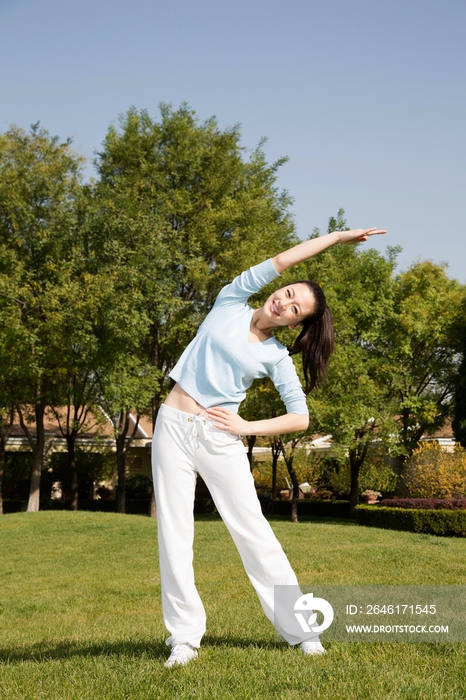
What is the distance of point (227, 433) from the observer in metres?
3.92

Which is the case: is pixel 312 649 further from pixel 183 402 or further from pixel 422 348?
pixel 422 348

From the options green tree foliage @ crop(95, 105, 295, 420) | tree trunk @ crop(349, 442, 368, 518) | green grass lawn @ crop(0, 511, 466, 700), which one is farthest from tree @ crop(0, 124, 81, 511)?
tree trunk @ crop(349, 442, 368, 518)

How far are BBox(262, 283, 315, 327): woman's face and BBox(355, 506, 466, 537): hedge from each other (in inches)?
557

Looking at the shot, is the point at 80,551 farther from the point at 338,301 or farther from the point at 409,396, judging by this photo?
the point at 409,396

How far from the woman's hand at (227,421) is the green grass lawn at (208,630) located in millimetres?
1242

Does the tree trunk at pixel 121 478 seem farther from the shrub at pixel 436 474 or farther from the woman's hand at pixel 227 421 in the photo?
the woman's hand at pixel 227 421

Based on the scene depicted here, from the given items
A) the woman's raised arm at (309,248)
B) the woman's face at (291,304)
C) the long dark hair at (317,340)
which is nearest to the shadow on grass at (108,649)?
the long dark hair at (317,340)

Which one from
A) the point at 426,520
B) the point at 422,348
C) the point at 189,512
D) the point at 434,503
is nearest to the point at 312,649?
the point at 189,512

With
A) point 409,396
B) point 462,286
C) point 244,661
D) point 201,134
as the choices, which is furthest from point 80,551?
point 462,286

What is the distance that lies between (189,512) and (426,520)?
14267 mm

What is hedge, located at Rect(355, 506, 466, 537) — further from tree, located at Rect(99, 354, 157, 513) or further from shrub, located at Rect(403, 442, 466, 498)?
tree, located at Rect(99, 354, 157, 513)

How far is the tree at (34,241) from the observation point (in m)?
21.0

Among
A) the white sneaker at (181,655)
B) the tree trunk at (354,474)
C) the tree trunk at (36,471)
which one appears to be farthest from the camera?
the tree trunk at (354,474)

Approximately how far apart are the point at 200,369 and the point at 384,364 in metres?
24.8
